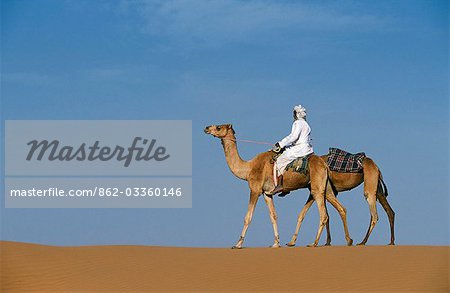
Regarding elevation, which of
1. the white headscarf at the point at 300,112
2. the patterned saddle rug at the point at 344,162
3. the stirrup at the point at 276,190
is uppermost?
the white headscarf at the point at 300,112

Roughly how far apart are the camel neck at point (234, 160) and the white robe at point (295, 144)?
1129 mm

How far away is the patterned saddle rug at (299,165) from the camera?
26328 mm

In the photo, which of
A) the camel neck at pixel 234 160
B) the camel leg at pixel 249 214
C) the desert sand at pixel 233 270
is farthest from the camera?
the camel neck at pixel 234 160

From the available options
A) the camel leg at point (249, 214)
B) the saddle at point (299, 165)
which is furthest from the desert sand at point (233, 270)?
the saddle at point (299, 165)

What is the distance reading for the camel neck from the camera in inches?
1072

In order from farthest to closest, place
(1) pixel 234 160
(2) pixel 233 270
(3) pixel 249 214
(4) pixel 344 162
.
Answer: (1) pixel 234 160, (4) pixel 344 162, (3) pixel 249 214, (2) pixel 233 270

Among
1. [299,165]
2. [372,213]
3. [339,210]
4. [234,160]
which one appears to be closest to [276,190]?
[299,165]

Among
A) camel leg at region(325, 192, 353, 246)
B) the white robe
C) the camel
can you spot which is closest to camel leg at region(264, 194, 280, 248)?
the camel

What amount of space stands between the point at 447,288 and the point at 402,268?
119 centimetres

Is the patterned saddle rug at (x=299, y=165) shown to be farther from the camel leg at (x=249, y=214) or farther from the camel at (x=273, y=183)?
the camel leg at (x=249, y=214)

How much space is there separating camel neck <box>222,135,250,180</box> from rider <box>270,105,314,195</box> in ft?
3.34

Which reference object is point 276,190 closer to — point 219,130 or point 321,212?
point 321,212

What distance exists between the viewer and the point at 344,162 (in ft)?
88.3

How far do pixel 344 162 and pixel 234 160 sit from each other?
2.77 meters
